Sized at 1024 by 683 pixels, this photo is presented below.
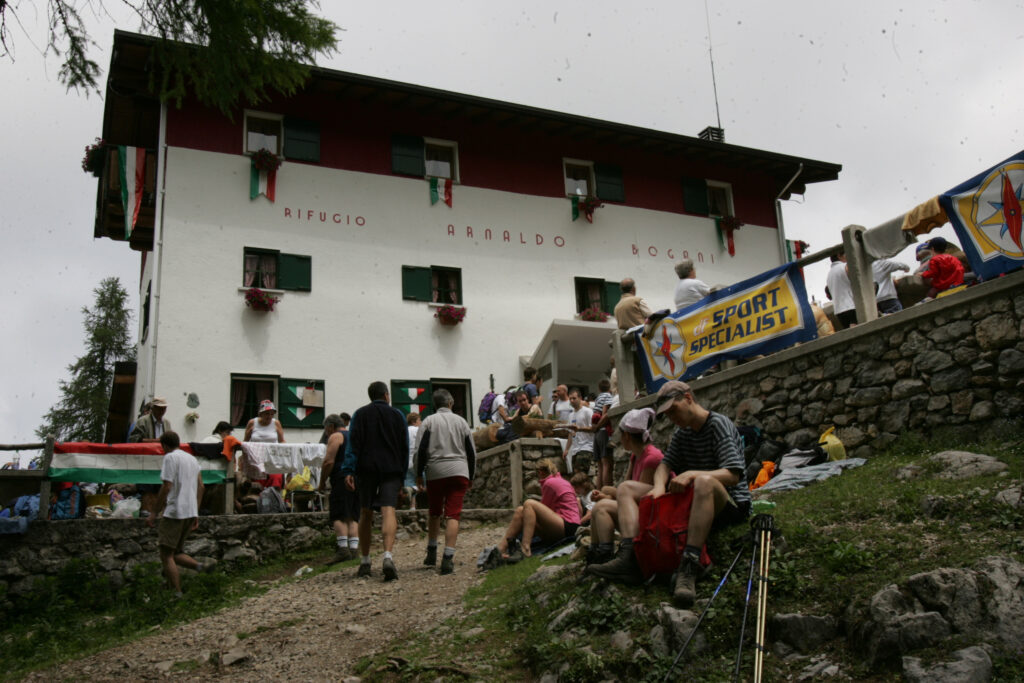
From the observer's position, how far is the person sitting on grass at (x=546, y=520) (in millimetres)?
8898

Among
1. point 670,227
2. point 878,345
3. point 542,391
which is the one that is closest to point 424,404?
point 542,391

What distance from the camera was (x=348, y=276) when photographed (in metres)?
19.7

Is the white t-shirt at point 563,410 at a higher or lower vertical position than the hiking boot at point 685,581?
higher

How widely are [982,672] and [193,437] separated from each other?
15.3 m

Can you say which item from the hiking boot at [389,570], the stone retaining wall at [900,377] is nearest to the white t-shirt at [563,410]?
the stone retaining wall at [900,377]

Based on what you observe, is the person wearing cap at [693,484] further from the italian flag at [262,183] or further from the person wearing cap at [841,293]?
the italian flag at [262,183]

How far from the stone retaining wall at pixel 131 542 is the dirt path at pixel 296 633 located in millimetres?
1987

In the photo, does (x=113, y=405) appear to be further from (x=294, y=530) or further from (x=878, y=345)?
(x=878, y=345)

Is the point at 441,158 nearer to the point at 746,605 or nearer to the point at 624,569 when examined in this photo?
the point at 624,569

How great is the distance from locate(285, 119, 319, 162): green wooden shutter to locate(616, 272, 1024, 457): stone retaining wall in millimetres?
12313

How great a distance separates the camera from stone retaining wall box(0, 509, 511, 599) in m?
10.1

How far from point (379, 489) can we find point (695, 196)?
17.2m

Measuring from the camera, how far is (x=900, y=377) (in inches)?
347

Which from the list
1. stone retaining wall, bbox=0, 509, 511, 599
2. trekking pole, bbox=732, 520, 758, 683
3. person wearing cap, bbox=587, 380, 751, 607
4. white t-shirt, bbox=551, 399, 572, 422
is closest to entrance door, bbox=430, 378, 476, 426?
white t-shirt, bbox=551, 399, 572, 422
